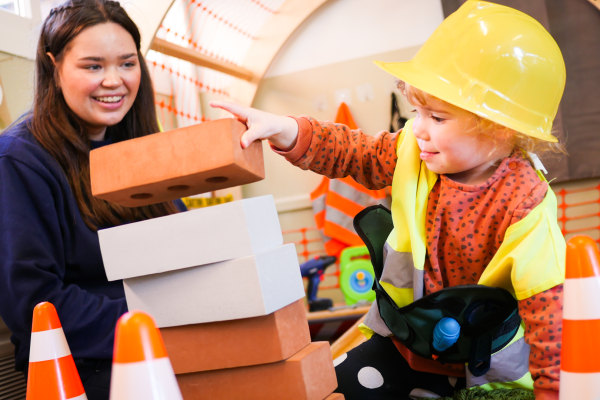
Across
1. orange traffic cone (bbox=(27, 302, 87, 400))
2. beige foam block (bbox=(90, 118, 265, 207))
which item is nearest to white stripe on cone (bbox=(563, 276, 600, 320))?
beige foam block (bbox=(90, 118, 265, 207))

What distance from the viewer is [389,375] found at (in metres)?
1.08

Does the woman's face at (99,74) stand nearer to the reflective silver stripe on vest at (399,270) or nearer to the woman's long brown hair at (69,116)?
the woman's long brown hair at (69,116)

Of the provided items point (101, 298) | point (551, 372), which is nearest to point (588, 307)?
point (551, 372)

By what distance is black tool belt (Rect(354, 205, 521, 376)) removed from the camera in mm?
885

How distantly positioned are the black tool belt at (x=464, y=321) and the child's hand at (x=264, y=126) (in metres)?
0.32

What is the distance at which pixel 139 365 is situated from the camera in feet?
1.86

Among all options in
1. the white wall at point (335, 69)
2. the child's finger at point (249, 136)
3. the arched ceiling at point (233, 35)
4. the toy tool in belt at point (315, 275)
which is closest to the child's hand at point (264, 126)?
the child's finger at point (249, 136)

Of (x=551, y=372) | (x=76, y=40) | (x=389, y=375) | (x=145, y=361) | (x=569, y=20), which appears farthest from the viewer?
(x=569, y=20)

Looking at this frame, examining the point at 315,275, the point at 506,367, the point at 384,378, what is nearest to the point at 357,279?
the point at 315,275

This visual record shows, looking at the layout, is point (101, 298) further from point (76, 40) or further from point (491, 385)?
point (491, 385)

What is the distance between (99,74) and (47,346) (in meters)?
0.64

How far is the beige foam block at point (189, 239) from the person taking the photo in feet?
2.56

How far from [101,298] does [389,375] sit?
0.58 m

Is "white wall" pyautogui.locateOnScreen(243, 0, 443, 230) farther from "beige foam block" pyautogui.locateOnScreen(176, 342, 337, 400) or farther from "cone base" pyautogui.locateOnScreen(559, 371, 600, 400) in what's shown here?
"cone base" pyautogui.locateOnScreen(559, 371, 600, 400)
